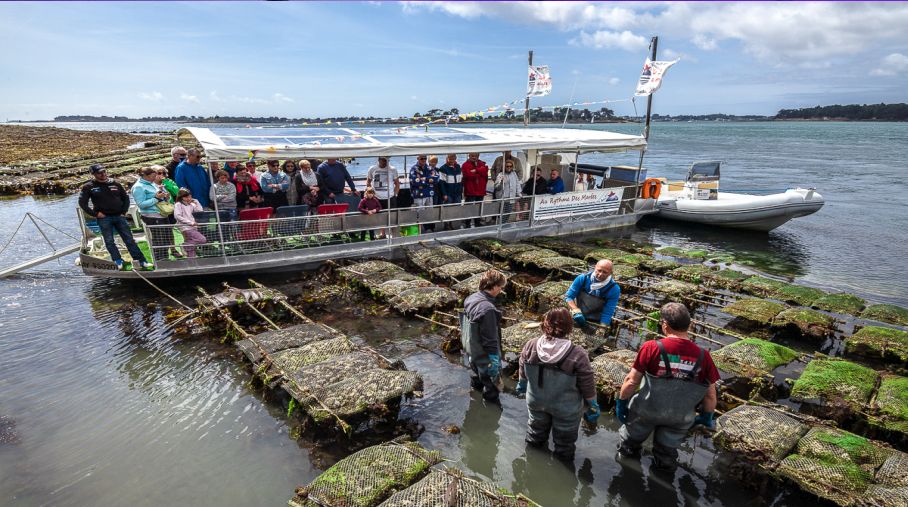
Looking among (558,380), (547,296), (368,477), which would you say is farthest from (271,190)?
(558,380)

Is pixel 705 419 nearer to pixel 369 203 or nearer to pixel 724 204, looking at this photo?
pixel 369 203

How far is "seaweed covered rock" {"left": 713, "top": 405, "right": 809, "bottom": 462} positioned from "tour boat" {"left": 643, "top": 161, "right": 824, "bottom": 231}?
1364 cm

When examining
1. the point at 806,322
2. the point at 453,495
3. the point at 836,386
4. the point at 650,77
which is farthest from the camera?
the point at 650,77

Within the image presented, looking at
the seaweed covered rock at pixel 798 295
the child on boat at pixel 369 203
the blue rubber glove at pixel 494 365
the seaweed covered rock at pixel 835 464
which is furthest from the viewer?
the child on boat at pixel 369 203

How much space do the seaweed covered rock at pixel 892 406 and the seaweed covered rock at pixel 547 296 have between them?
442 cm

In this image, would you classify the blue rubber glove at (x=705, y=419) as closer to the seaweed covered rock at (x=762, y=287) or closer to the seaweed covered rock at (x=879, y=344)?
the seaweed covered rock at (x=879, y=344)

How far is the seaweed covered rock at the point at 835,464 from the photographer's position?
4348 mm

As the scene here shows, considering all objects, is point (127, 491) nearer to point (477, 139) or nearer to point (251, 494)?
point (251, 494)

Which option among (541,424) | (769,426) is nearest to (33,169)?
(541,424)

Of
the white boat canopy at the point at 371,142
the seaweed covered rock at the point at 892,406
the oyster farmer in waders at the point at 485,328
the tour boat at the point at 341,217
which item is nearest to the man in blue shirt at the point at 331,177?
the tour boat at the point at 341,217

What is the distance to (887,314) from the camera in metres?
9.02

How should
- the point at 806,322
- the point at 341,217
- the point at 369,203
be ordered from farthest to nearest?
the point at 369,203 < the point at 341,217 < the point at 806,322

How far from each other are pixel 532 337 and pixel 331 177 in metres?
7.03

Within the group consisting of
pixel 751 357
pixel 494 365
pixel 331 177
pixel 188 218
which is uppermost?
pixel 331 177
